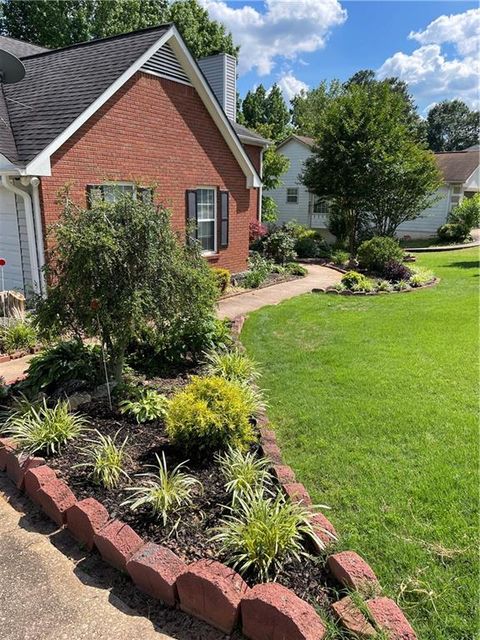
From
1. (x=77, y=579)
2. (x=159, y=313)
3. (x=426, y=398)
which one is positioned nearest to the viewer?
(x=77, y=579)

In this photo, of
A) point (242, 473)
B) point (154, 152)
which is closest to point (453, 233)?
point (154, 152)

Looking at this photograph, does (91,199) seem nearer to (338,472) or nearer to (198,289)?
(198,289)

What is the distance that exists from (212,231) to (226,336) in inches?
249

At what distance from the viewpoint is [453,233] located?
22.9 metres

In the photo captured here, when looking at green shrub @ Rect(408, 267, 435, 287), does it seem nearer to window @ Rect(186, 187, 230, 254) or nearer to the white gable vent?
window @ Rect(186, 187, 230, 254)

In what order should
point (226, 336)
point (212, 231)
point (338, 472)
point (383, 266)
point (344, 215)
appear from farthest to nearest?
point (344, 215) → point (383, 266) → point (212, 231) → point (226, 336) → point (338, 472)

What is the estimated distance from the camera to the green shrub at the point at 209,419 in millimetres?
3520

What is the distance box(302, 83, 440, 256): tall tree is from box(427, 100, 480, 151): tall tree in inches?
2305

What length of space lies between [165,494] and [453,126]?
79809 mm

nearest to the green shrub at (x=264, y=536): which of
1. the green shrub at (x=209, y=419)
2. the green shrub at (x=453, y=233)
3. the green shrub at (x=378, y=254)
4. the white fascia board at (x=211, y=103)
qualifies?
the green shrub at (x=209, y=419)

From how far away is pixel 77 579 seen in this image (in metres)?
2.70

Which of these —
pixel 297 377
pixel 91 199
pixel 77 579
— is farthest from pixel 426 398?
pixel 91 199

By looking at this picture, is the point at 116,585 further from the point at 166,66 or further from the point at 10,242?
the point at 166,66

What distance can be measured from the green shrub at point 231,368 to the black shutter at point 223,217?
275 inches
